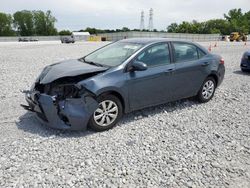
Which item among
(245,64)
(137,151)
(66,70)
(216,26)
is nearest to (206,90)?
(137,151)

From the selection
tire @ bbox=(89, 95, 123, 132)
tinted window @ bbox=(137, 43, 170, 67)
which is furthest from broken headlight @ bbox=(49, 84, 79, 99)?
tinted window @ bbox=(137, 43, 170, 67)

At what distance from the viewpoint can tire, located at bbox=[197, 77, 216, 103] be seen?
6.04m

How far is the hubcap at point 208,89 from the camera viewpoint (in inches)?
240

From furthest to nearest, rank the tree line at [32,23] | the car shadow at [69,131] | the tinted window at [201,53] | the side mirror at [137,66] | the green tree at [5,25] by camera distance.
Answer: the tree line at [32,23]
the green tree at [5,25]
the tinted window at [201,53]
the side mirror at [137,66]
the car shadow at [69,131]

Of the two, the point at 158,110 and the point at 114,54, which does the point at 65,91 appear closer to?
the point at 114,54

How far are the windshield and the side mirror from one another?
215 mm

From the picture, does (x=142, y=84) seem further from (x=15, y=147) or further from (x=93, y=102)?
(x=15, y=147)

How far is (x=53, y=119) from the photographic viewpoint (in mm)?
4195

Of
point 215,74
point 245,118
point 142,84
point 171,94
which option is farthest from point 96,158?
point 215,74

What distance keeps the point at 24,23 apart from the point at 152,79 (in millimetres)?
118405

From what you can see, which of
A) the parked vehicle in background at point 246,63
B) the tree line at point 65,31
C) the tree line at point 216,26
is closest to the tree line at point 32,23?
the tree line at point 65,31

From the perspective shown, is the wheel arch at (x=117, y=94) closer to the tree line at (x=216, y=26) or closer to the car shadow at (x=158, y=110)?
the car shadow at (x=158, y=110)

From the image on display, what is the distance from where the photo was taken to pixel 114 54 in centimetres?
525

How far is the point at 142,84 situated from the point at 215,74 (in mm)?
2340
